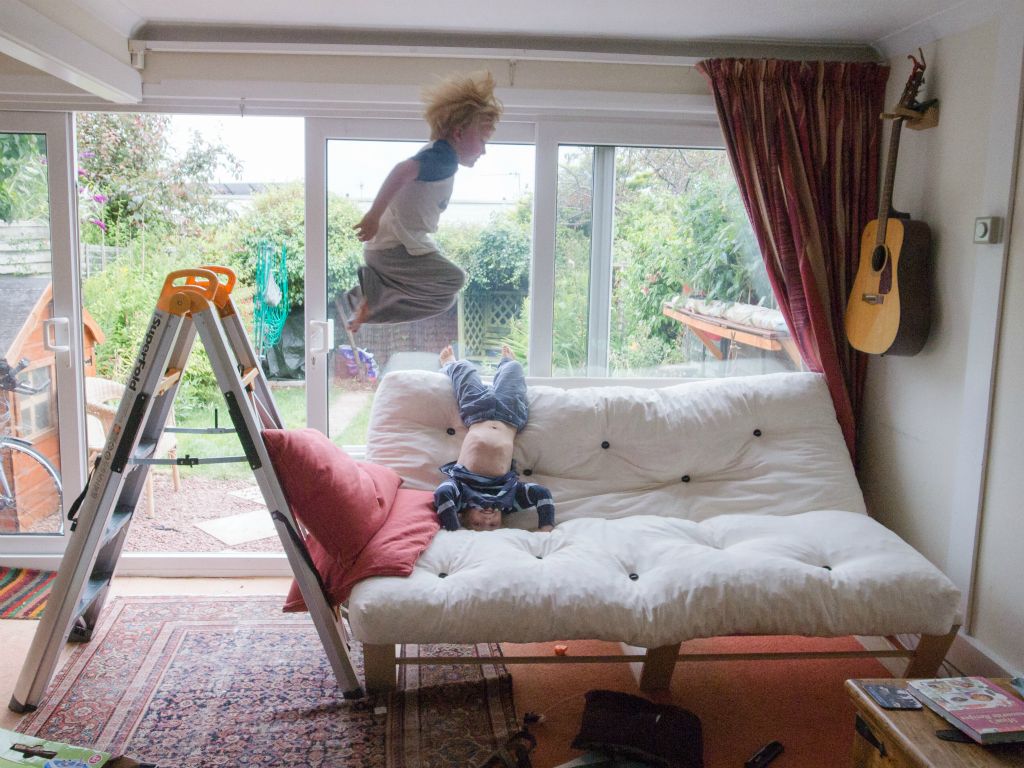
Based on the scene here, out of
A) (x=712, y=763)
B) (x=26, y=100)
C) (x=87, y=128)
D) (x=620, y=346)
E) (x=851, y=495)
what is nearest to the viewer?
(x=712, y=763)

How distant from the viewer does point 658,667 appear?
240 centimetres

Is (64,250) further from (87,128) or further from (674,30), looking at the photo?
(674,30)

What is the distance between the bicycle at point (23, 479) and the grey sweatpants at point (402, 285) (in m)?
1.65

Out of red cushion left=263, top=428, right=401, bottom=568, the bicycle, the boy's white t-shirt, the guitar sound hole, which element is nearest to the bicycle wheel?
the bicycle

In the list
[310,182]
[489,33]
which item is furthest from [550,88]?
[310,182]

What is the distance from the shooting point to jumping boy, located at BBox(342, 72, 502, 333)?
2191 mm

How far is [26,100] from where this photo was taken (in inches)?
116

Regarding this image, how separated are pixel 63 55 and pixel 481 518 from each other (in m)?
1.92

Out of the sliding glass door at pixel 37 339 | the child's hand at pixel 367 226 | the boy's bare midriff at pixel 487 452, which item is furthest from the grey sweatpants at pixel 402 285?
the sliding glass door at pixel 37 339

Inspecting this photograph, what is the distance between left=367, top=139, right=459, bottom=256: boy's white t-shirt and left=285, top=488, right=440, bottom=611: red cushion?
0.82 metres

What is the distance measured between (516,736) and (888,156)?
2.31 m

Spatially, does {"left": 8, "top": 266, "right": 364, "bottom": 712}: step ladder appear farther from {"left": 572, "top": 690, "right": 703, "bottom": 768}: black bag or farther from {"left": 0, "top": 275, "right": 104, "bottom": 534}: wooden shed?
{"left": 0, "top": 275, "right": 104, "bottom": 534}: wooden shed

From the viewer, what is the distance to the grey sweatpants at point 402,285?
2.39 metres

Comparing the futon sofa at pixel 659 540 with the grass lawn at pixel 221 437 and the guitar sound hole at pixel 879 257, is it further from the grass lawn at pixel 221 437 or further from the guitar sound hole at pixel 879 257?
the grass lawn at pixel 221 437
